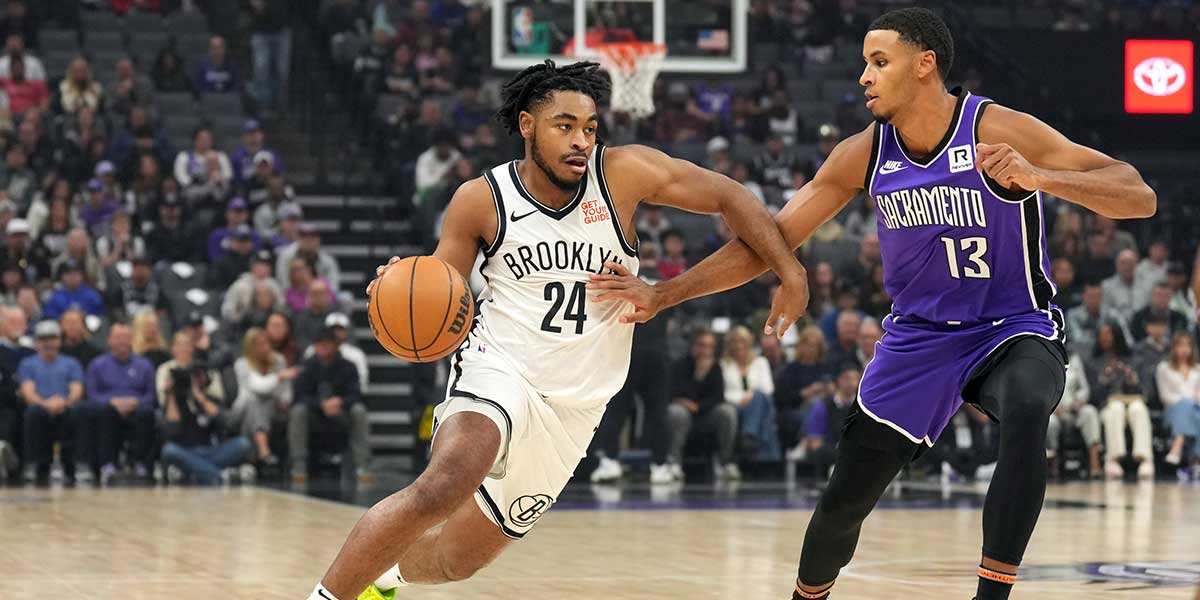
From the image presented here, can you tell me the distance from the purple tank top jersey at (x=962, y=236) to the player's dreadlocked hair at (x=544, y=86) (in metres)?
1.11

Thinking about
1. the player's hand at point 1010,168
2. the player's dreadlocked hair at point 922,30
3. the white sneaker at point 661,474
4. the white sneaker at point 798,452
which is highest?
the player's dreadlocked hair at point 922,30

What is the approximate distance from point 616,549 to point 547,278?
3.87 m

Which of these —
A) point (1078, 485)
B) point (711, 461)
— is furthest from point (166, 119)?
point (1078, 485)

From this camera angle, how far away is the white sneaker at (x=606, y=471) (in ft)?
48.2

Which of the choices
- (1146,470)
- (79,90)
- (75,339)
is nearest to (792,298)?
(75,339)

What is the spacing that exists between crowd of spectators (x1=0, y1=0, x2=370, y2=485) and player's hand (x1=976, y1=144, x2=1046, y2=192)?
10.4 meters

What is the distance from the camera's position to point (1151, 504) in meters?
12.7

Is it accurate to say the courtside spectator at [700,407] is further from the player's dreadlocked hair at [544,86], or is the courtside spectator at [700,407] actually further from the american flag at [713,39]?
the player's dreadlocked hair at [544,86]

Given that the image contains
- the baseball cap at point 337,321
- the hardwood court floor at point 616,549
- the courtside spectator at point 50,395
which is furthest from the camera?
the baseball cap at point 337,321

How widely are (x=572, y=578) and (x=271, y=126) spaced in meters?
14.9

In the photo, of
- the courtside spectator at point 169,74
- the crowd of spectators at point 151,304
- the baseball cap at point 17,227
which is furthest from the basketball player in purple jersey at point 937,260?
the courtside spectator at point 169,74

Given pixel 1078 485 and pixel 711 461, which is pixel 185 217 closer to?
pixel 711 461

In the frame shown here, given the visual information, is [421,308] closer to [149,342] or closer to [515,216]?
[515,216]

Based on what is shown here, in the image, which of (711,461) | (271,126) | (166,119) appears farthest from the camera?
(271,126)
